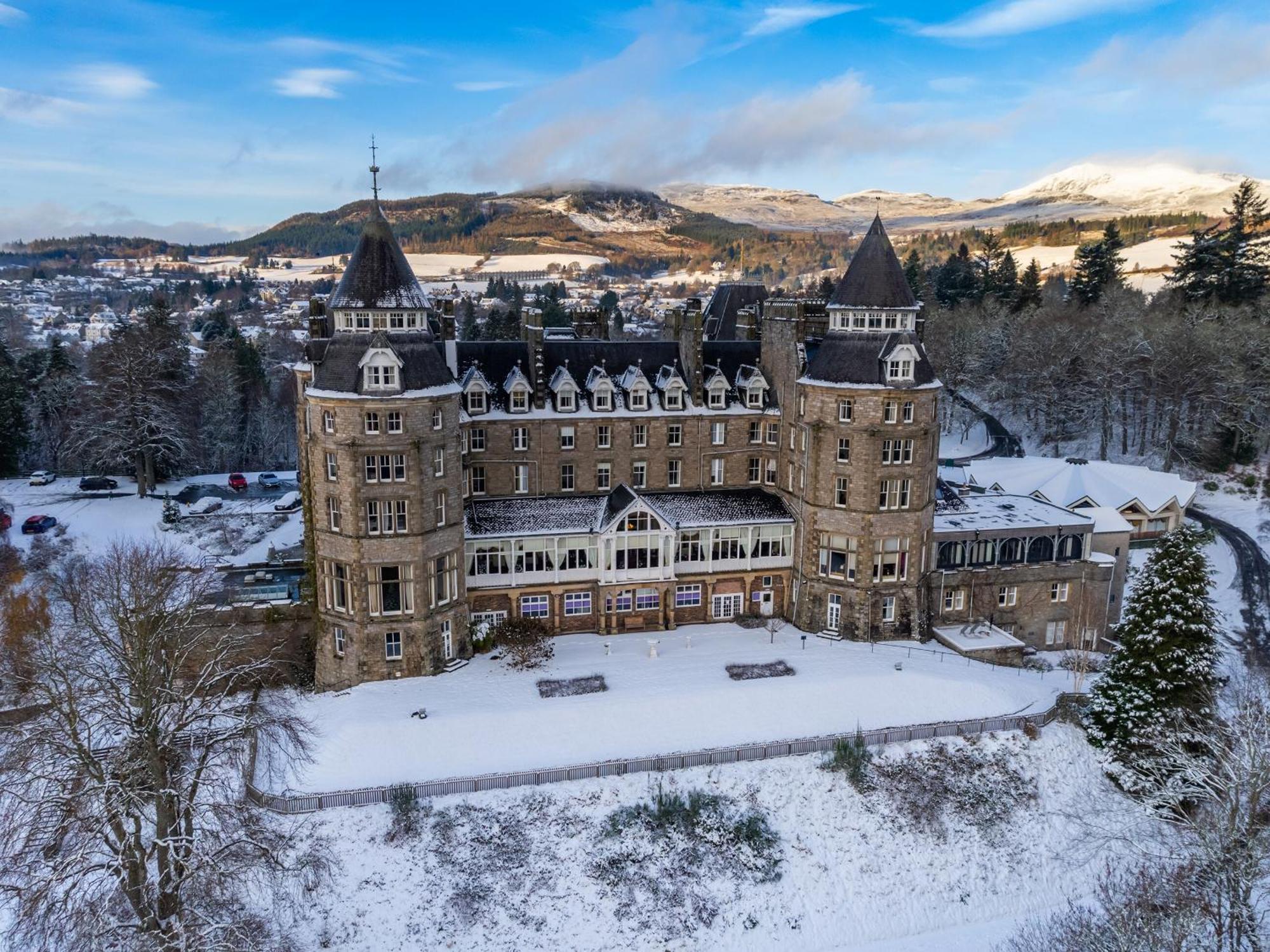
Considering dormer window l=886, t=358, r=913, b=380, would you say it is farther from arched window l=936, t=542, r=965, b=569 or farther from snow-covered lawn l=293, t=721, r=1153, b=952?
snow-covered lawn l=293, t=721, r=1153, b=952

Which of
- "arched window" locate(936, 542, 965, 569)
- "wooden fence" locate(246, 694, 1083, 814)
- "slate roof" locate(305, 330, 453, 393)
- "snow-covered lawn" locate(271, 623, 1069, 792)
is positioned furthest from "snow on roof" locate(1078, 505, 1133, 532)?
"slate roof" locate(305, 330, 453, 393)

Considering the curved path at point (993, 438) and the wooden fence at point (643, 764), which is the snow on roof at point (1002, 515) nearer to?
the wooden fence at point (643, 764)

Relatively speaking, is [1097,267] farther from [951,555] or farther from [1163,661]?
[1163,661]

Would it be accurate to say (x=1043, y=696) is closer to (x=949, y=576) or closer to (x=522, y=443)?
(x=949, y=576)

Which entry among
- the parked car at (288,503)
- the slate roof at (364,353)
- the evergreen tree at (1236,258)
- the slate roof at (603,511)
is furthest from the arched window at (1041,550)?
the parked car at (288,503)

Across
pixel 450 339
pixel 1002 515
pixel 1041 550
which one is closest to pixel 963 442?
pixel 1002 515

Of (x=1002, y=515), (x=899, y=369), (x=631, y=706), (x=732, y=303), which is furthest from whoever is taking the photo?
(x=732, y=303)

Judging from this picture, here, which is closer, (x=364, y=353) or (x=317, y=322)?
(x=364, y=353)
